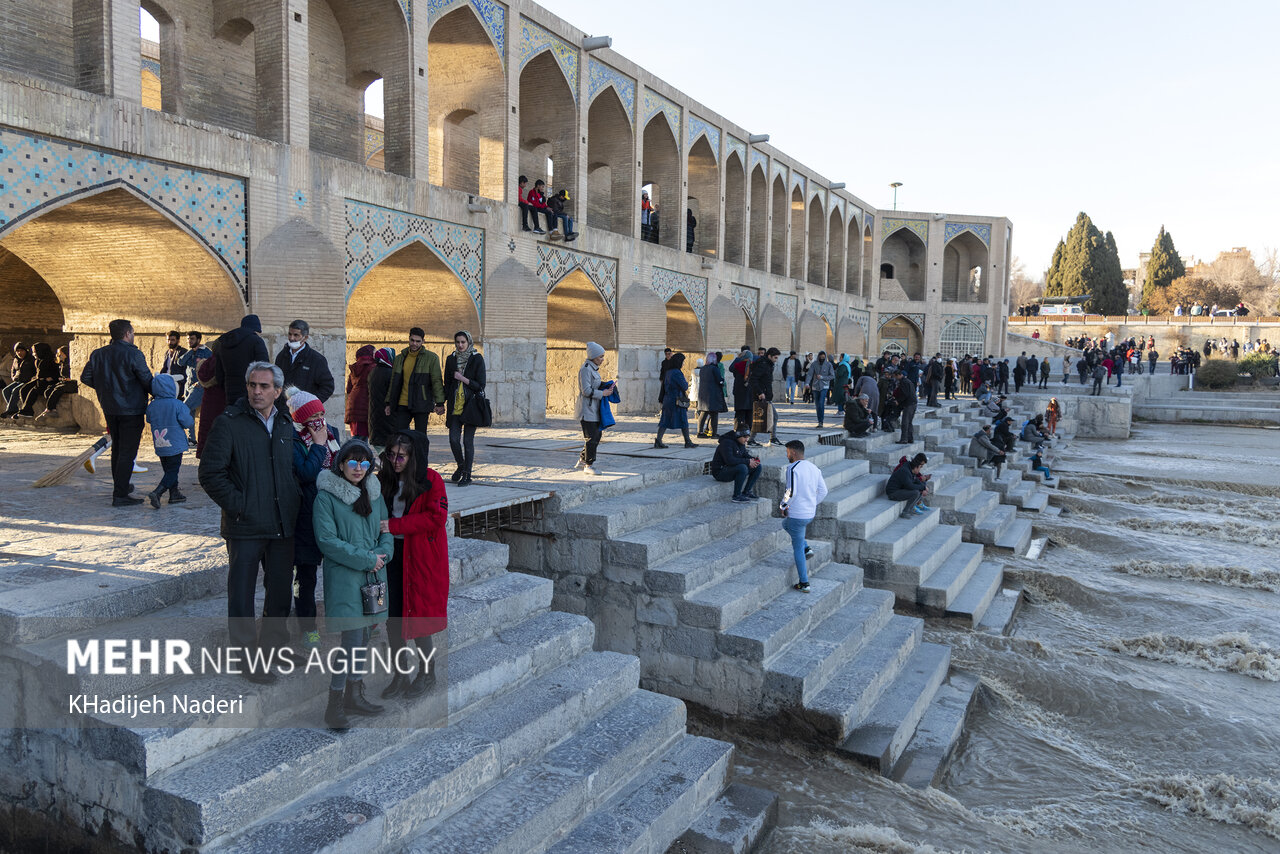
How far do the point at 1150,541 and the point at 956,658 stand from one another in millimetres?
5984

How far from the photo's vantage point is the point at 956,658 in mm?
6988

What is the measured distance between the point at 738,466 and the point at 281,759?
5.18 metres

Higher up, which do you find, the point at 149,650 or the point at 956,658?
the point at 149,650

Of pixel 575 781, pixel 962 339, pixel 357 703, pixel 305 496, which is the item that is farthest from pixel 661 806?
pixel 962 339

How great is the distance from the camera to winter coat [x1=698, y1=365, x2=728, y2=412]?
10.0m

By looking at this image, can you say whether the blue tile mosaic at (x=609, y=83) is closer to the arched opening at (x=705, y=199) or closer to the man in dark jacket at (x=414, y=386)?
the arched opening at (x=705, y=199)

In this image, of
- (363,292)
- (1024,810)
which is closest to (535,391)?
(363,292)

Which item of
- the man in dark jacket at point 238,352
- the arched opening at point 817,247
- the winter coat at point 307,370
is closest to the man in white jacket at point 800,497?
the winter coat at point 307,370

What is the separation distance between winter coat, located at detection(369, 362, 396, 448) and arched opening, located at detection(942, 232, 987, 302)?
106ft

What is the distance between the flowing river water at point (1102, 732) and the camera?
4441 mm

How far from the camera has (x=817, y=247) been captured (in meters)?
26.5

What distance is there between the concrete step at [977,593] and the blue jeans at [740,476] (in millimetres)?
2249

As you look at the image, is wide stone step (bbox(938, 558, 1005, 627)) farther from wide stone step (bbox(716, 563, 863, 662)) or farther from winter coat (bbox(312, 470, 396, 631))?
winter coat (bbox(312, 470, 396, 631))

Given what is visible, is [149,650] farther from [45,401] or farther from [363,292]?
[363,292]
